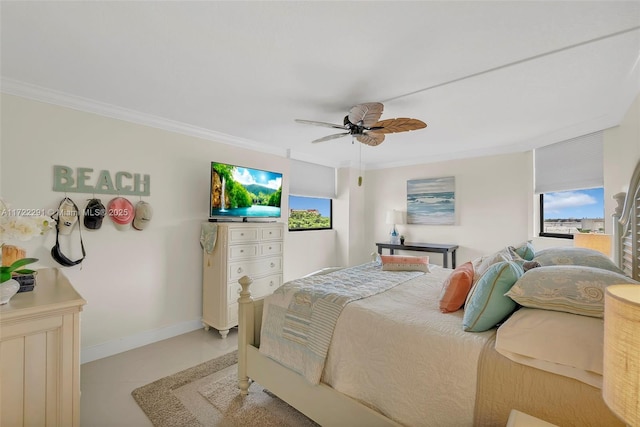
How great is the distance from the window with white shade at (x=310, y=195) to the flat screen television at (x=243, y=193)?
69 centimetres

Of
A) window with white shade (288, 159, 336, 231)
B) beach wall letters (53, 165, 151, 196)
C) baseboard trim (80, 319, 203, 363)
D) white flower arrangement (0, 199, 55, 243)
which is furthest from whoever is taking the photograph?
window with white shade (288, 159, 336, 231)

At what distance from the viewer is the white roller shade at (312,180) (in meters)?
4.58

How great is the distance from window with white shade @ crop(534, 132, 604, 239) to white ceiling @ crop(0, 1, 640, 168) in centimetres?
26

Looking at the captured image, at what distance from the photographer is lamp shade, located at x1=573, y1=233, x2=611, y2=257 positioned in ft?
7.63

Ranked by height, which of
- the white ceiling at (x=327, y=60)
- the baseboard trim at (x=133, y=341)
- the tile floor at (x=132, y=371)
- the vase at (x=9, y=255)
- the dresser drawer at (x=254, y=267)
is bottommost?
the tile floor at (x=132, y=371)

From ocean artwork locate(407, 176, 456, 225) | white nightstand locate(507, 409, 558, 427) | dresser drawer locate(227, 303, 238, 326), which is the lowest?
dresser drawer locate(227, 303, 238, 326)

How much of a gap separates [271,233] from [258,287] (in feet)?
2.22

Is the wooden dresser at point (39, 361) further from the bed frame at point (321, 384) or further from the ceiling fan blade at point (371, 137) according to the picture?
the ceiling fan blade at point (371, 137)

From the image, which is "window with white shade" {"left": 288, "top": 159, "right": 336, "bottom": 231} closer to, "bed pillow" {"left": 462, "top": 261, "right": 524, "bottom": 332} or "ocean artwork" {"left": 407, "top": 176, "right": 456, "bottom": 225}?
"ocean artwork" {"left": 407, "top": 176, "right": 456, "bottom": 225}

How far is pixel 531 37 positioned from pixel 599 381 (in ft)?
5.66

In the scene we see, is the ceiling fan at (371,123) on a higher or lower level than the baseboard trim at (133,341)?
higher

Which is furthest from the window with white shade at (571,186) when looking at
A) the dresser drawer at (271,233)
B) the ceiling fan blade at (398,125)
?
the dresser drawer at (271,233)

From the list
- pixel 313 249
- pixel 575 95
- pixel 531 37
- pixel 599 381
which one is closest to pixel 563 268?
pixel 599 381

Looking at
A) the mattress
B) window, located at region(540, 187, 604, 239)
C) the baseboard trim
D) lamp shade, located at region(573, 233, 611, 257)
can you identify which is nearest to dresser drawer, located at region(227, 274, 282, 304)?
the baseboard trim
